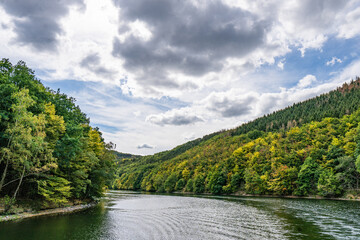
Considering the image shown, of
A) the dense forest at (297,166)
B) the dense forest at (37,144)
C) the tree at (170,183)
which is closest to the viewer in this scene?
the dense forest at (37,144)

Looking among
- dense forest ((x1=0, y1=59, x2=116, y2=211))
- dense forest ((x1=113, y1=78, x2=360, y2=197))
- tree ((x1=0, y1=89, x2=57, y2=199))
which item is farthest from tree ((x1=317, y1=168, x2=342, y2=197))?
tree ((x1=0, y1=89, x2=57, y2=199))

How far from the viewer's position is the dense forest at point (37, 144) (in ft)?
78.4

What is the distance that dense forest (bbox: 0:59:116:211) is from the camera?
23.9 m

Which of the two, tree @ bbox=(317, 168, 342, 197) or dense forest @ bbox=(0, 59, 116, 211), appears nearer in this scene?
dense forest @ bbox=(0, 59, 116, 211)

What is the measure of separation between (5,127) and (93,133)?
79.1 feet

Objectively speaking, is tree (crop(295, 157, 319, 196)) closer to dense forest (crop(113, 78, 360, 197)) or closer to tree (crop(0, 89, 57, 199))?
dense forest (crop(113, 78, 360, 197))

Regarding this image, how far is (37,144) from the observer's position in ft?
78.9

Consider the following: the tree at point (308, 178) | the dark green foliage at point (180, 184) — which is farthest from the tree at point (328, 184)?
the dark green foliage at point (180, 184)

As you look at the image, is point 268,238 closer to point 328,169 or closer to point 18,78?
point 18,78

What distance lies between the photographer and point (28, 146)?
2352cm

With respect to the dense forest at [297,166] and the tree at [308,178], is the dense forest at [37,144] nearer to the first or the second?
the dense forest at [297,166]

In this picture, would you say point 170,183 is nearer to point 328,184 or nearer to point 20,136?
point 328,184

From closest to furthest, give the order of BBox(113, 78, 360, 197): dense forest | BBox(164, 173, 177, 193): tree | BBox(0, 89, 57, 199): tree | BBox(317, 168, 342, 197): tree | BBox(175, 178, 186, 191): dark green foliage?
BBox(0, 89, 57, 199): tree < BBox(317, 168, 342, 197): tree < BBox(113, 78, 360, 197): dense forest < BBox(175, 178, 186, 191): dark green foliage < BBox(164, 173, 177, 193): tree

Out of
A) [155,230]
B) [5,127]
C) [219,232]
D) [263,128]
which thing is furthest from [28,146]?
[263,128]
